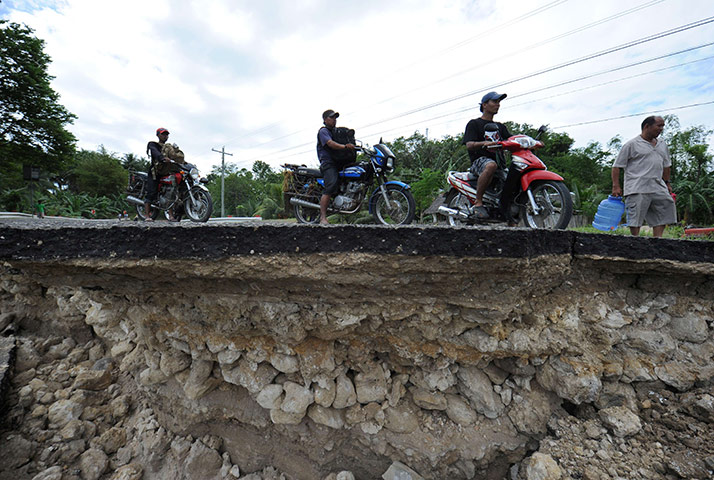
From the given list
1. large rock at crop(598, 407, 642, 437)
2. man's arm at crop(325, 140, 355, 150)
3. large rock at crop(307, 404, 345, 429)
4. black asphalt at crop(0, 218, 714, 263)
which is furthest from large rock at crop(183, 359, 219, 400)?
large rock at crop(598, 407, 642, 437)

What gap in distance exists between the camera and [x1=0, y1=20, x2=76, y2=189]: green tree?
39.8 ft

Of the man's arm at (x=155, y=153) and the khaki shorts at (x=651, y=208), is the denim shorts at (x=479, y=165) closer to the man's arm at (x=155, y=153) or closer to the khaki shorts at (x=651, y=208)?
the khaki shorts at (x=651, y=208)

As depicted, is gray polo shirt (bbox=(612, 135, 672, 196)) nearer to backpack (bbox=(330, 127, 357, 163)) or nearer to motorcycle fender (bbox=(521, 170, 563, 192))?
motorcycle fender (bbox=(521, 170, 563, 192))

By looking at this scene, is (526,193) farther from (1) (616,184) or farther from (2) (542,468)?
(2) (542,468)

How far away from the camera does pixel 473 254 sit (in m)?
1.48

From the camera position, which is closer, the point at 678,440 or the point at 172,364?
the point at 678,440

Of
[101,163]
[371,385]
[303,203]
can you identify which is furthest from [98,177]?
[371,385]

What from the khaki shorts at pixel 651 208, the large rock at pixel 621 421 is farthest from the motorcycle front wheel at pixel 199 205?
the khaki shorts at pixel 651 208

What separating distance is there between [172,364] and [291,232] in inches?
67.6

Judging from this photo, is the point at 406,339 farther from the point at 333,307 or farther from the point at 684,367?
the point at 684,367

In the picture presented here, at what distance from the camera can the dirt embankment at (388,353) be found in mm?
1512

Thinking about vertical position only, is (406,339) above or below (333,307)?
below

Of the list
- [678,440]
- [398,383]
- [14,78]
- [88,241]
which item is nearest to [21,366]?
[88,241]

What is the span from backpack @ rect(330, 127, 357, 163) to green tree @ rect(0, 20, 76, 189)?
17730 mm
